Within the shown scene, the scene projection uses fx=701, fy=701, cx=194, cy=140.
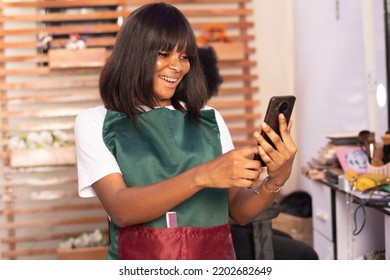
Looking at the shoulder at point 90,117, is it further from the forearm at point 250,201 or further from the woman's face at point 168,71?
the forearm at point 250,201

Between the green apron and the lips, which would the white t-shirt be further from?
the lips

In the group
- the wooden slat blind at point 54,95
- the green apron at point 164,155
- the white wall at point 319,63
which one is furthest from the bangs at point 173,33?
the wooden slat blind at point 54,95

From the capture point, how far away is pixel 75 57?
4.41 metres

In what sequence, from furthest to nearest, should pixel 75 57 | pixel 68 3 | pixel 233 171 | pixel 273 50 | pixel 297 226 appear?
pixel 273 50 < pixel 68 3 < pixel 75 57 < pixel 297 226 < pixel 233 171

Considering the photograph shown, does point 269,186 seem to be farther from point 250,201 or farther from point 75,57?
point 75,57

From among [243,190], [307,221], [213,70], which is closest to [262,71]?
[307,221]

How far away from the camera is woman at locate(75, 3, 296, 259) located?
49.9 inches

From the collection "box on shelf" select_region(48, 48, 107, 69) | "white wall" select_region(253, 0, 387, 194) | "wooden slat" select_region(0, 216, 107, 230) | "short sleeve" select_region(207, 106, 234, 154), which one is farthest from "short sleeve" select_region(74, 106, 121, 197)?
"wooden slat" select_region(0, 216, 107, 230)

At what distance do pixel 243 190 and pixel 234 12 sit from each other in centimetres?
340

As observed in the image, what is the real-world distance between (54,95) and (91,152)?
338 cm

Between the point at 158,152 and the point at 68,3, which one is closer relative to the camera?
the point at 158,152

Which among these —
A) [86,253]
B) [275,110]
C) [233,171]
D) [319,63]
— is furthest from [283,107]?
[319,63]

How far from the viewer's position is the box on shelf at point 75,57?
440 cm

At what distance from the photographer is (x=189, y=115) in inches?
55.4
